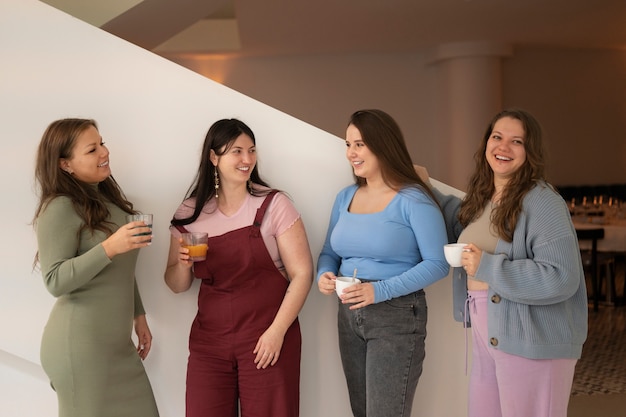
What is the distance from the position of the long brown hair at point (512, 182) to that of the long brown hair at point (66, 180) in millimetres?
1324

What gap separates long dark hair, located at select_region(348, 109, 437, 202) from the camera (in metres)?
2.62

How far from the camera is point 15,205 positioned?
9.82 feet

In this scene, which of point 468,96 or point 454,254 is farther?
point 468,96

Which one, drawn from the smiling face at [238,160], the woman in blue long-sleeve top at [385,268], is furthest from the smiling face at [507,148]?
the smiling face at [238,160]

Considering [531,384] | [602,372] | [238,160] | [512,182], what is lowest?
[602,372]

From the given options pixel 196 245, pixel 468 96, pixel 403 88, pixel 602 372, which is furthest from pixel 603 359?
pixel 403 88

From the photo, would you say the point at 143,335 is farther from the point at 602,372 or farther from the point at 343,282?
the point at 602,372

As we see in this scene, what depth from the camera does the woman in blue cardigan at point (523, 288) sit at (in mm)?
2354

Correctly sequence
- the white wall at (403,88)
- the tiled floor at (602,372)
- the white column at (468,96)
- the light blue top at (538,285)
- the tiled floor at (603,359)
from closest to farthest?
the light blue top at (538,285), the tiled floor at (602,372), the tiled floor at (603,359), the white column at (468,96), the white wall at (403,88)

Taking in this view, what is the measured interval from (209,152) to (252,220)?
298 mm

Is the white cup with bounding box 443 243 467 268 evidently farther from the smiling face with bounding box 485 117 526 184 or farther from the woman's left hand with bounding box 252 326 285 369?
the woman's left hand with bounding box 252 326 285 369

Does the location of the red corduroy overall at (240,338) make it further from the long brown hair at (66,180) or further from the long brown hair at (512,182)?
the long brown hair at (512,182)

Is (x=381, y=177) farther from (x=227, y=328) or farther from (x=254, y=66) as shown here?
(x=254, y=66)

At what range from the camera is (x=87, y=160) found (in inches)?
99.2
